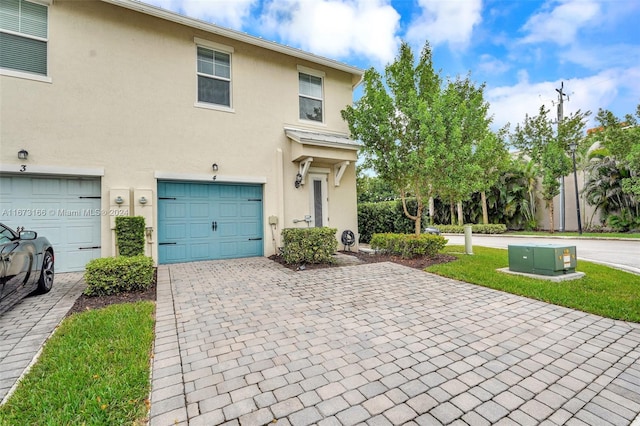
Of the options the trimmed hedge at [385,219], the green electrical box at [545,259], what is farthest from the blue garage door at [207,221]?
the green electrical box at [545,259]

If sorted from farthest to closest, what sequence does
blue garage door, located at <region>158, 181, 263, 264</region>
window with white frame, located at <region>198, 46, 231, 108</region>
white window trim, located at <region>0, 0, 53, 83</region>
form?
window with white frame, located at <region>198, 46, 231, 108</region>
blue garage door, located at <region>158, 181, 263, 264</region>
white window trim, located at <region>0, 0, 53, 83</region>

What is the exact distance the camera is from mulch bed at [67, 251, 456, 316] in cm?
477

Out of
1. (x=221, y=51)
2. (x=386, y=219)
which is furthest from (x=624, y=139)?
(x=221, y=51)

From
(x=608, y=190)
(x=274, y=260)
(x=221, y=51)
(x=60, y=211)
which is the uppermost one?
(x=221, y=51)

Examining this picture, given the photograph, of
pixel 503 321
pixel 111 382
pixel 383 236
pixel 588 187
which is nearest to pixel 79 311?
pixel 111 382

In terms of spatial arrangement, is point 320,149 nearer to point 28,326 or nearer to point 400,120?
point 400,120

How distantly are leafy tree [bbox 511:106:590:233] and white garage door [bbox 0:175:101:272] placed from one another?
21130 mm

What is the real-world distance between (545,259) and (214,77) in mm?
9519

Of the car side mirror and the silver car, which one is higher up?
the car side mirror

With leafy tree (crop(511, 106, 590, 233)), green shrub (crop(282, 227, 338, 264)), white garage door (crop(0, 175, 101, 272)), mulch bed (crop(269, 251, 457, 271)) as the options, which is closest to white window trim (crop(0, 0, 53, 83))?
white garage door (crop(0, 175, 101, 272))

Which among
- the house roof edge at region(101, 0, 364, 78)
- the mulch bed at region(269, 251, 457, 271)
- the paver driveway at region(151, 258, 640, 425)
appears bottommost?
the paver driveway at region(151, 258, 640, 425)

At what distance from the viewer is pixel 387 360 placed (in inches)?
115

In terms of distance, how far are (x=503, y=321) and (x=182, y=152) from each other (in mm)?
8056

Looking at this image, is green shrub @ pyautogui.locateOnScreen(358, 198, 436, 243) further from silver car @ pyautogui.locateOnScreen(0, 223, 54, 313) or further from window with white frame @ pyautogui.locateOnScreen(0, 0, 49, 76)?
window with white frame @ pyautogui.locateOnScreen(0, 0, 49, 76)
